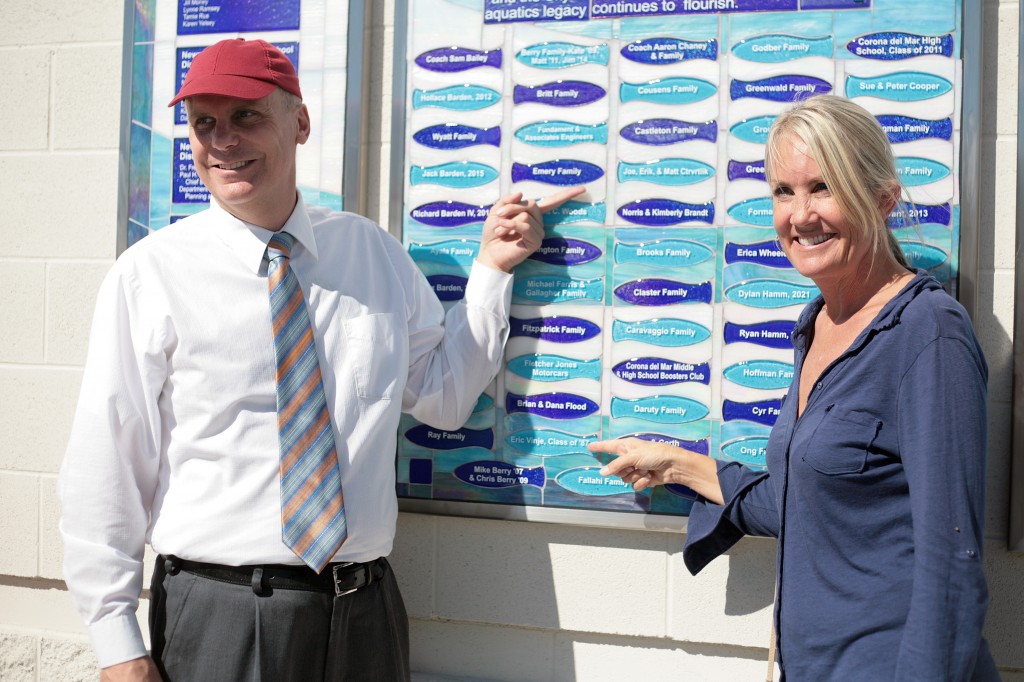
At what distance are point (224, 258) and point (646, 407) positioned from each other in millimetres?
1031

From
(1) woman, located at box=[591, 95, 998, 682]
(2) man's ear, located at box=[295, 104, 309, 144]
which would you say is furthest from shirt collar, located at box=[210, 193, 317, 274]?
(1) woman, located at box=[591, 95, 998, 682]

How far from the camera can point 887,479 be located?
1407mm

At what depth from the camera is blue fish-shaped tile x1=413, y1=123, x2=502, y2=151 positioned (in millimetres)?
2137

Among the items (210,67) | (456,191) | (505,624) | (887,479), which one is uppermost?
(210,67)

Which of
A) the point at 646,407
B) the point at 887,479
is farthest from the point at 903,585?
the point at 646,407

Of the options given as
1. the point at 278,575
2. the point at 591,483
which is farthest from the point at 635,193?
the point at 278,575

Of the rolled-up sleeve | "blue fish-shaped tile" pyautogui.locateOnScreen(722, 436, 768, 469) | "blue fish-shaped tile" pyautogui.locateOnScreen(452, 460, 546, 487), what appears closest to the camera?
the rolled-up sleeve

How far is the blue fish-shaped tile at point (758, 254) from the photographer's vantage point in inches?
78.3

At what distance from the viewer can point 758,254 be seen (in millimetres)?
2000

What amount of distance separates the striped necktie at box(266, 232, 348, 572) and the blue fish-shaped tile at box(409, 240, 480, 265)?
45 cm

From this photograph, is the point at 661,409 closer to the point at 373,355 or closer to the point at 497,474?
the point at 497,474

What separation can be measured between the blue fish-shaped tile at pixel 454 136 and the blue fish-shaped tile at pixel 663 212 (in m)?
0.37

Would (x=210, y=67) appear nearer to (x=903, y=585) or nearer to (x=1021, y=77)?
(x=903, y=585)

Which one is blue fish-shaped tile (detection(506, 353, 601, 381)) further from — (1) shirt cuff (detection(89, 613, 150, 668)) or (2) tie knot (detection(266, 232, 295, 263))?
(1) shirt cuff (detection(89, 613, 150, 668))
